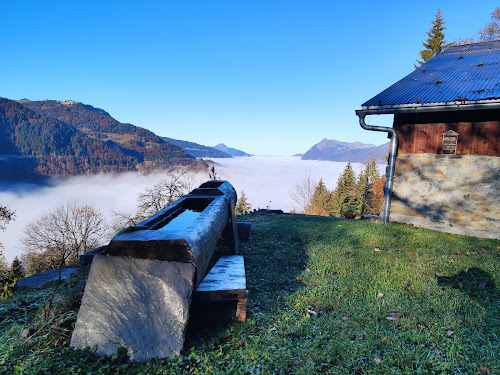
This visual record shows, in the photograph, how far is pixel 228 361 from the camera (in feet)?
8.46

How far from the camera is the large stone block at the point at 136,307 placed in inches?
101

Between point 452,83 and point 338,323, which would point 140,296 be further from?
point 452,83

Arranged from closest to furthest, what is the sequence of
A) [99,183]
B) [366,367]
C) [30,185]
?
[366,367]
[30,185]
[99,183]

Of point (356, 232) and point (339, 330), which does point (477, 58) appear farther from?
point (339, 330)

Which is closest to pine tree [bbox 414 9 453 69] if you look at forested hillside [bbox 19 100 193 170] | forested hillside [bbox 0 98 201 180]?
forested hillside [bbox 0 98 201 180]

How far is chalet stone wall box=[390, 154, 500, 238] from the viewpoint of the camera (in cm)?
690

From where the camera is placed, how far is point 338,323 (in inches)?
127

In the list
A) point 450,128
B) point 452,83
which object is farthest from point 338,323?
point 452,83

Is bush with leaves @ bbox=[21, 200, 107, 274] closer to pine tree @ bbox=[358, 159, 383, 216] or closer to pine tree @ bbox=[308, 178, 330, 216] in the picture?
pine tree @ bbox=[308, 178, 330, 216]

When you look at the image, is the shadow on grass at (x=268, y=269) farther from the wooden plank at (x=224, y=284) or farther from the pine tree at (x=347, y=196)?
the pine tree at (x=347, y=196)

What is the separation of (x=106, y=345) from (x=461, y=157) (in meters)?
8.71

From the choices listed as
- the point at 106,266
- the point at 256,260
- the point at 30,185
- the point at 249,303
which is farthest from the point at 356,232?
the point at 30,185

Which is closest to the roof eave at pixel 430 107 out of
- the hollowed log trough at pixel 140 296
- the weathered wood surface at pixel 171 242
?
the weathered wood surface at pixel 171 242

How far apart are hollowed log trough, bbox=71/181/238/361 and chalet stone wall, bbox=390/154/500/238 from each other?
24.1ft
